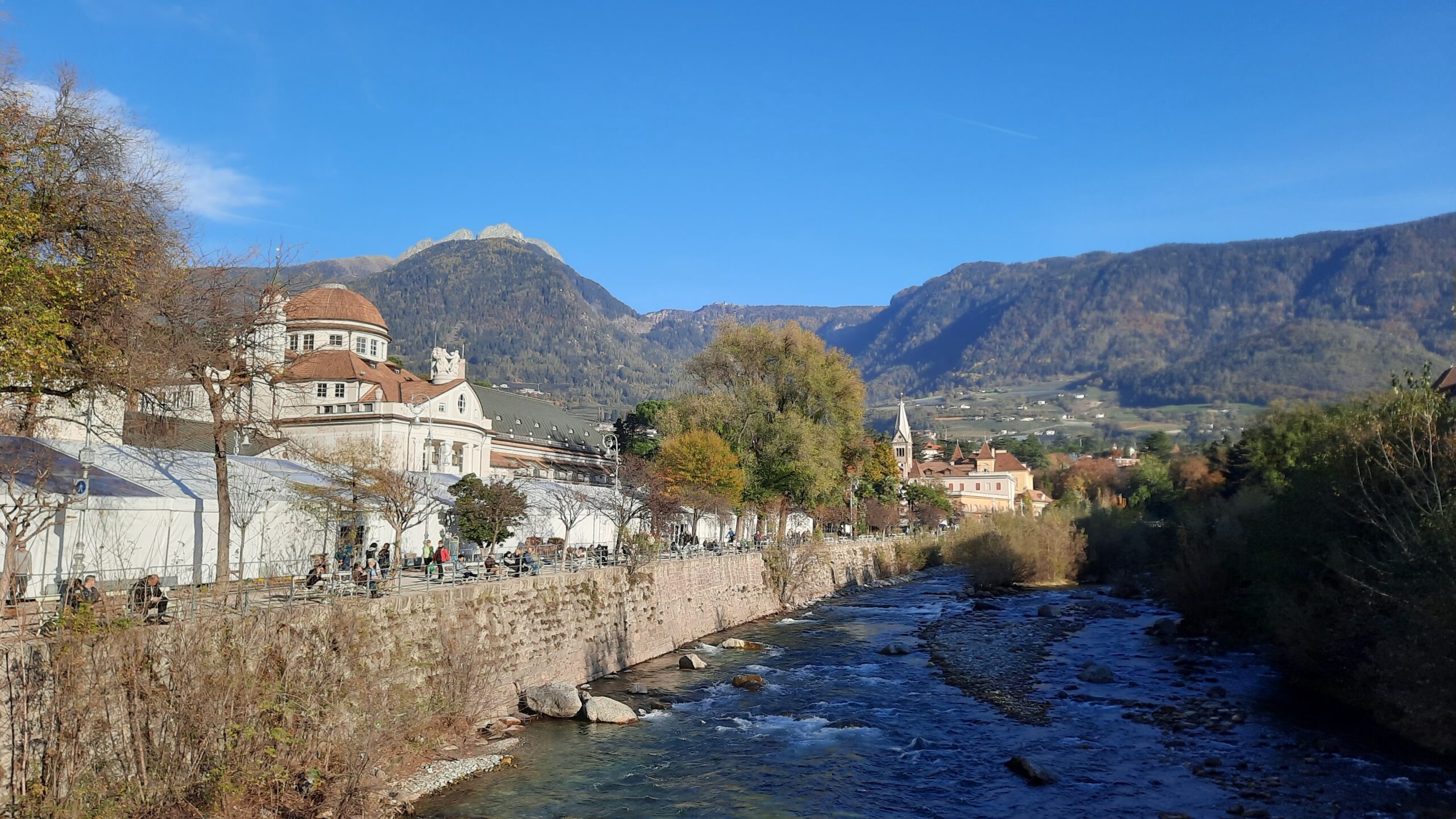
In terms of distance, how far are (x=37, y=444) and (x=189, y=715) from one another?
11723 millimetres

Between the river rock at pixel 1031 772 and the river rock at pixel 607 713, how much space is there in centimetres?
953

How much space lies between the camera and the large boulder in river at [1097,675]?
97.6ft

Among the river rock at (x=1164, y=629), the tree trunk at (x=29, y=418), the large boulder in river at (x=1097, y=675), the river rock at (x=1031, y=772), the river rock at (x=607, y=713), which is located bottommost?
the river rock at (x=1031, y=772)

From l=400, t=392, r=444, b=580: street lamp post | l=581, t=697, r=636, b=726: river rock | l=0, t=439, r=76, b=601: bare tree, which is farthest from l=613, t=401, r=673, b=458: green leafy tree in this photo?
l=0, t=439, r=76, b=601: bare tree

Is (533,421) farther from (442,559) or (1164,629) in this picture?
(1164,629)

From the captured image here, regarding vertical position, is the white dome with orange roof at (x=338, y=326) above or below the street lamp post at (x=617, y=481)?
above

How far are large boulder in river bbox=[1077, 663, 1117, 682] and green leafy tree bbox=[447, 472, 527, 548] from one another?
22.3 metres

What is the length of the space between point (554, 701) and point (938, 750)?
391 inches

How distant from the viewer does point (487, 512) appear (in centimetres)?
3684

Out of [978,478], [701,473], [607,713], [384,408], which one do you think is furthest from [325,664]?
[978,478]

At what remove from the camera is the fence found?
1481 centimetres

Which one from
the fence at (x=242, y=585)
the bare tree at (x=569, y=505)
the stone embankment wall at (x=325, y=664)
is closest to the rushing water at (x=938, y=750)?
the stone embankment wall at (x=325, y=664)

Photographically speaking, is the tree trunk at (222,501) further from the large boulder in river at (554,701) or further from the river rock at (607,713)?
the river rock at (607,713)

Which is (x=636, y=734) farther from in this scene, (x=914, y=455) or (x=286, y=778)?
(x=914, y=455)
